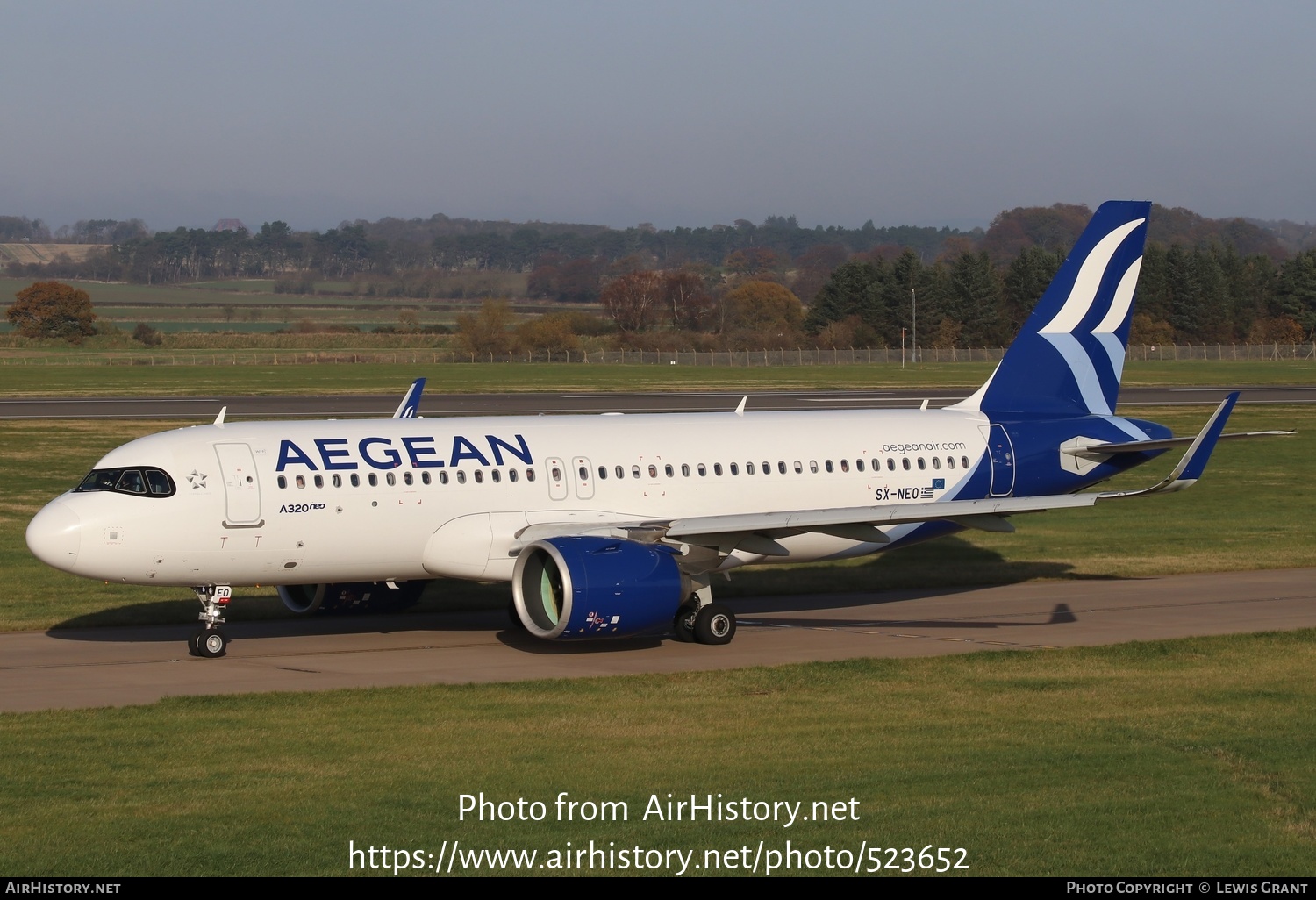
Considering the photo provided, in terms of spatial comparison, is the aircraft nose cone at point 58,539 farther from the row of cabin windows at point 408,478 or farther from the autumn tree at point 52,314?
the autumn tree at point 52,314

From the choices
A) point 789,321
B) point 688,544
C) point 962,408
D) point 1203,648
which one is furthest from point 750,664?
point 789,321

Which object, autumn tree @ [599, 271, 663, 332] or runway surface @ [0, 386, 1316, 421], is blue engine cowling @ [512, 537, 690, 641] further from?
autumn tree @ [599, 271, 663, 332]

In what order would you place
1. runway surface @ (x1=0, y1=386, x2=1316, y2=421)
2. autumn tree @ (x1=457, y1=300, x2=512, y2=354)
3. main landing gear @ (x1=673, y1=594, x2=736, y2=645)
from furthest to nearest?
autumn tree @ (x1=457, y1=300, x2=512, y2=354)
runway surface @ (x1=0, y1=386, x2=1316, y2=421)
main landing gear @ (x1=673, y1=594, x2=736, y2=645)

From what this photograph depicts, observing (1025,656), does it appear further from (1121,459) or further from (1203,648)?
(1121,459)

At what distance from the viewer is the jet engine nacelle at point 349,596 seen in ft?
91.5

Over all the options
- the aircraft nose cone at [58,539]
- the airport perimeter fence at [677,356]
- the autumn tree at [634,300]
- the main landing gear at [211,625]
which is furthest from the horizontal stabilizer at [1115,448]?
the autumn tree at [634,300]

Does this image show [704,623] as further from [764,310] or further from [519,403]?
[764,310]

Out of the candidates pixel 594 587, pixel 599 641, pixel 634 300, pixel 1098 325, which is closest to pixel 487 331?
pixel 634 300

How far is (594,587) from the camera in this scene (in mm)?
23250

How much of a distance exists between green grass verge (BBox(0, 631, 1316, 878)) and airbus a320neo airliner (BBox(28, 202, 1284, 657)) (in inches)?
108

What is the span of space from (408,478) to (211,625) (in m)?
3.89

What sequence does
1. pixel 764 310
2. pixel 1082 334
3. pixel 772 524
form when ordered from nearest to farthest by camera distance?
pixel 772 524, pixel 1082 334, pixel 764 310

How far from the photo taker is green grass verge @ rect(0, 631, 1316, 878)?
46.4ft

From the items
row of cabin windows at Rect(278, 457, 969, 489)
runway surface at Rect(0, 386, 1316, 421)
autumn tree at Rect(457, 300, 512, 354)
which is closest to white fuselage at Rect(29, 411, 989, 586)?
row of cabin windows at Rect(278, 457, 969, 489)
